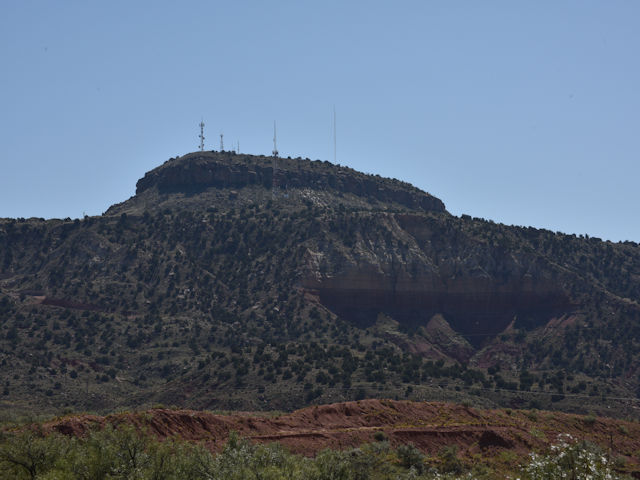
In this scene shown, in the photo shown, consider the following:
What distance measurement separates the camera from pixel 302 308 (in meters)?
107

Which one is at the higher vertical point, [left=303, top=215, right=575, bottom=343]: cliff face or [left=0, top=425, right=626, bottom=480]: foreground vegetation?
[left=303, top=215, right=575, bottom=343]: cliff face

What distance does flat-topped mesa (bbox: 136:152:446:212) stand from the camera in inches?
5891

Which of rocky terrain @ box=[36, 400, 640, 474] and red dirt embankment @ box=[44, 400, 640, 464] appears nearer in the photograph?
rocky terrain @ box=[36, 400, 640, 474]

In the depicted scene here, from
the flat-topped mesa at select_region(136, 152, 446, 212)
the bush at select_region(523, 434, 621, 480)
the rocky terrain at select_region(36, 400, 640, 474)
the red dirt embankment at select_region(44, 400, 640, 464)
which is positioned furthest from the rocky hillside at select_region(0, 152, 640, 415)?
the bush at select_region(523, 434, 621, 480)

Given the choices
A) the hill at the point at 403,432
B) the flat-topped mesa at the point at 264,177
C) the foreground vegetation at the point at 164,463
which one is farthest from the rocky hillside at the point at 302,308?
the foreground vegetation at the point at 164,463

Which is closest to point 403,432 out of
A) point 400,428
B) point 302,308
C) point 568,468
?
point 400,428

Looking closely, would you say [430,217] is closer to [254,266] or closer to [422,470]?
[254,266]

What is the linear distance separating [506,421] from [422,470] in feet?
62.2

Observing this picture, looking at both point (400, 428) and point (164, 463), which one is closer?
point (164, 463)

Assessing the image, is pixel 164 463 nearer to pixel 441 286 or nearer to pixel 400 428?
pixel 400 428

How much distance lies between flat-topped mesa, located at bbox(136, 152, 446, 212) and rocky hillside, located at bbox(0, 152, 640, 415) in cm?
300

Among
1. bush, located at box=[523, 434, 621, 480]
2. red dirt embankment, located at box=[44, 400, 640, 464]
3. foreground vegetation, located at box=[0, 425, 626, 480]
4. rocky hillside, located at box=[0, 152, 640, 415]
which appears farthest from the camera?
rocky hillside, located at box=[0, 152, 640, 415]

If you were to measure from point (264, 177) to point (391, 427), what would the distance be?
101065 millimetres

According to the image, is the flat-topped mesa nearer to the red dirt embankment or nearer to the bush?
the red dirt embankment
